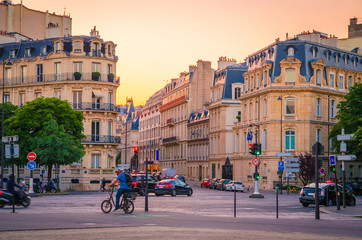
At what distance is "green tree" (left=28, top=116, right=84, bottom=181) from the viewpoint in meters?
57.8

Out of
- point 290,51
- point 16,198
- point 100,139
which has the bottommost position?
point 16,198

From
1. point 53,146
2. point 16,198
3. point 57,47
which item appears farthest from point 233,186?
point 16,198

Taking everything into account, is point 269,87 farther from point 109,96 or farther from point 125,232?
point 125,232

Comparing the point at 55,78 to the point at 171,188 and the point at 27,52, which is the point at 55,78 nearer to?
the point at 27,52

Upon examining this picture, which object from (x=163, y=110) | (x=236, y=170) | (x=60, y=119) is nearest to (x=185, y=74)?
(x=163, y=110)

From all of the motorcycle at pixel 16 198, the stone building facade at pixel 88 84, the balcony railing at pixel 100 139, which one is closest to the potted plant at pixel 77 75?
the stone building facade at pixel 88 84

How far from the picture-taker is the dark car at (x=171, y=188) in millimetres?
52206

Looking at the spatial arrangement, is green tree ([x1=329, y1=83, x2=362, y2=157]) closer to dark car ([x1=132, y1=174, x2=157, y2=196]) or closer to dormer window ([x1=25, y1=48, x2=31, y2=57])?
dark car ([x1=132, y1=174, x2=157, y2=196])

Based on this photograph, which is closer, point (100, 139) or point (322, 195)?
point (322, 195)

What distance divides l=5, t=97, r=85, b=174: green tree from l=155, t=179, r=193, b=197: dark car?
1230 cm

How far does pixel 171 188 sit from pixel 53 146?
12356 millimetres

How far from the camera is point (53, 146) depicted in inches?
2283

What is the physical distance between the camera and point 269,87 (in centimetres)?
7869

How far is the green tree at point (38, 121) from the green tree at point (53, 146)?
2.33 ft
